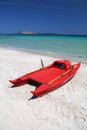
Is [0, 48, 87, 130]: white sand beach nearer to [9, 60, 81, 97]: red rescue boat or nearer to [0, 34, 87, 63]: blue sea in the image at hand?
[9, 60, 81, 97]: red rescue boat

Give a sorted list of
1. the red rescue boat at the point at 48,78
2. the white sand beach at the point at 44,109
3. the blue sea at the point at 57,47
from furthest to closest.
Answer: the blue sea at the point at 57,47 → the red rescue boat at the point at 48,78 → the white sand beach at the point at 44,109

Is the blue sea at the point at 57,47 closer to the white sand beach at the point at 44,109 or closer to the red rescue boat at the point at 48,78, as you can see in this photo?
the red rescue boat at the point at 48,78

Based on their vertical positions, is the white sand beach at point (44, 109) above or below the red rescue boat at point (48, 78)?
below

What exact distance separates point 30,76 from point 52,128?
10.7ft

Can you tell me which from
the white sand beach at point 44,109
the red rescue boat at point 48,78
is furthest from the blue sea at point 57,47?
the white sand beach at point 44,109

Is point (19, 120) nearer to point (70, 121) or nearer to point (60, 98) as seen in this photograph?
point (70, 121)

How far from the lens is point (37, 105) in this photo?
5.80 meters

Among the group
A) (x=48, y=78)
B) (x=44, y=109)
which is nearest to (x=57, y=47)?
(x=48, y=78)

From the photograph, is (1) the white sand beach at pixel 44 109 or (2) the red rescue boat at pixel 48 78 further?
(2) the red rescue boat at pixel 48 78

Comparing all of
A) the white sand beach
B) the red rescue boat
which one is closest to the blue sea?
the red rescue boat

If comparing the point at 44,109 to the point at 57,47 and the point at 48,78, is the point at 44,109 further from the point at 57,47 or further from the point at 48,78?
the point at 57,47

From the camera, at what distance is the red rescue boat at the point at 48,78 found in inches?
256

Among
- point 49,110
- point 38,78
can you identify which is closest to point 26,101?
point 49,110

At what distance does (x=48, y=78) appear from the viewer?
7.28 m
